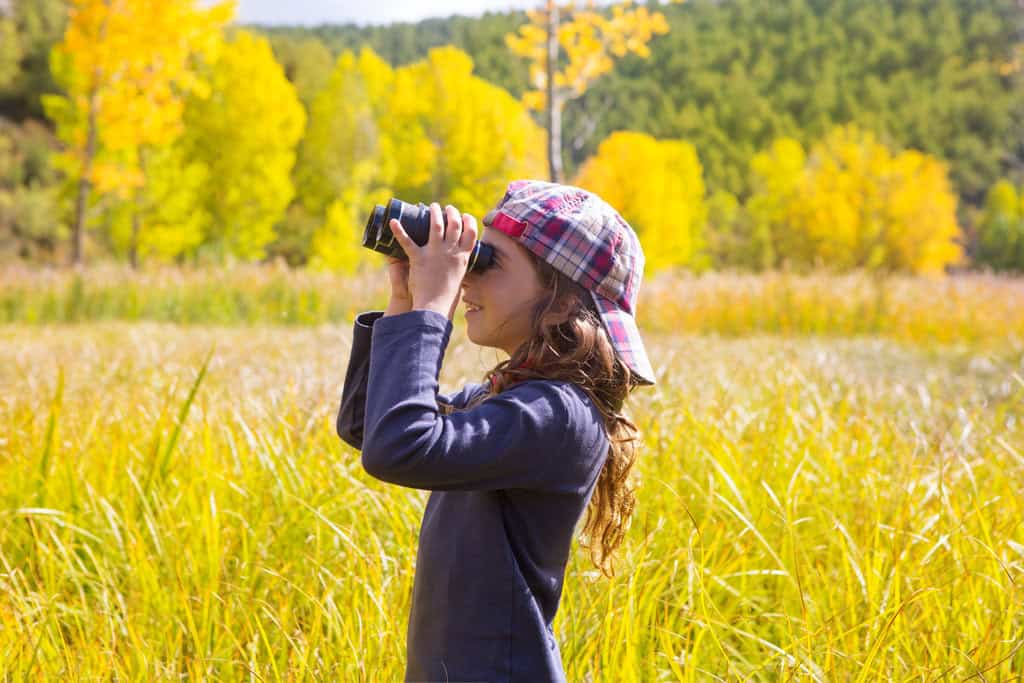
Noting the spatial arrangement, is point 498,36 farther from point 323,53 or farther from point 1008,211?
point 1008,211

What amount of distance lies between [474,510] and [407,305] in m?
0.31

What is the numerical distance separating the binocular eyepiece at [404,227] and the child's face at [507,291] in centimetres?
3

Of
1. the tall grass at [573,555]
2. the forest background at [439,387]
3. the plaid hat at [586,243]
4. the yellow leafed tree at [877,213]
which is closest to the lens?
the plaid hat at [586,243]

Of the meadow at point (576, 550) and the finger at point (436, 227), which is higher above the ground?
the finger at point (436, 227)

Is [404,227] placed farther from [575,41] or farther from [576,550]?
[575,41]

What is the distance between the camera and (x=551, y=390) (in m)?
1.23

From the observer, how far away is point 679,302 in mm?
9648

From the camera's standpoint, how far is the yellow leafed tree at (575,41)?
325 inches

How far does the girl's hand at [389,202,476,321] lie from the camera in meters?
1.20

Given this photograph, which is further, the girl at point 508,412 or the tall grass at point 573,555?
the tall grass at point 573,555

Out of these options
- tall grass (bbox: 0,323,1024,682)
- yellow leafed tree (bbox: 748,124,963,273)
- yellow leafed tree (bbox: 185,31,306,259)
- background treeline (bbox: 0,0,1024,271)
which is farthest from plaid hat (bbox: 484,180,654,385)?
yellow leafed tree (bbox: 748,124,963,273)

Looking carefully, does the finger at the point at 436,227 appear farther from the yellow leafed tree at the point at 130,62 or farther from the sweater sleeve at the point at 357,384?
the yellow leafed tree at the point at 130,62

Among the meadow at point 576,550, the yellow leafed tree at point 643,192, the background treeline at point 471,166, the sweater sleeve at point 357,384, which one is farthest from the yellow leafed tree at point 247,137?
the sweater sleeve at point 357,384

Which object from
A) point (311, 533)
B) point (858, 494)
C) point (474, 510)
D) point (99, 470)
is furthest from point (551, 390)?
point (99, 470)
